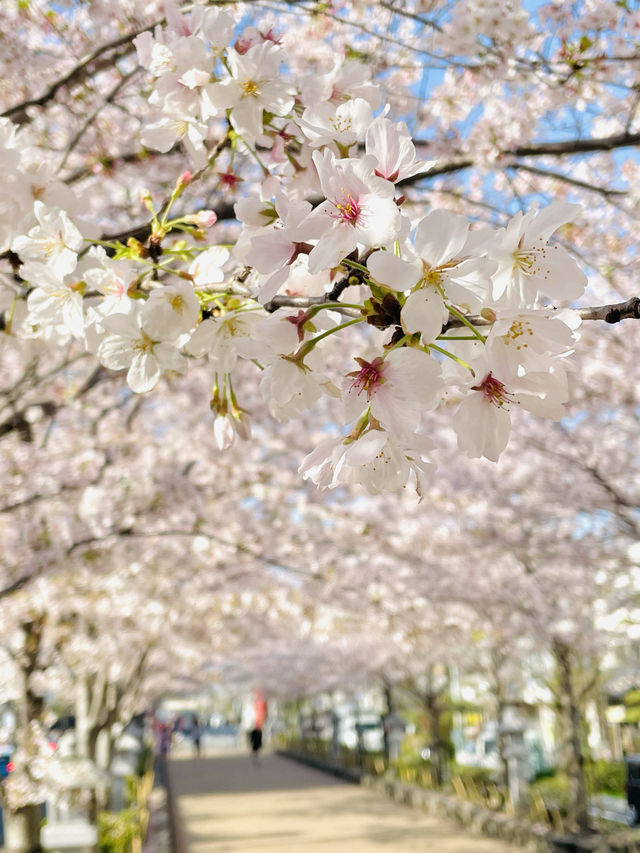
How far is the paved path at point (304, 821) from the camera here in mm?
11438

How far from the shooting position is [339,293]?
1.13 metres

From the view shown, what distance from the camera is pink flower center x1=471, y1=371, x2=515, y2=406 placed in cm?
106

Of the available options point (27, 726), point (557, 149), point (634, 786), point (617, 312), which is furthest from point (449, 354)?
point (634, 786)

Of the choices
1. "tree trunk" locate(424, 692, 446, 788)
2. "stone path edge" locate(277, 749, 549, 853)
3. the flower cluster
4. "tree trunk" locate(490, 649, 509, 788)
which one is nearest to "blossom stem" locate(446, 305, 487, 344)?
the flower cluster

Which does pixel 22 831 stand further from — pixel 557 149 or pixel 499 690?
pixel 499 690

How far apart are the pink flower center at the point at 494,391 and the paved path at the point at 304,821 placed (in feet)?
36.4

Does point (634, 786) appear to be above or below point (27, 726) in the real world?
below

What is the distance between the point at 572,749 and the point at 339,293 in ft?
35.7

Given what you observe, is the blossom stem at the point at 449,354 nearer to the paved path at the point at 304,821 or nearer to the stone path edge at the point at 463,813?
the stone path edge at the point at 463,813

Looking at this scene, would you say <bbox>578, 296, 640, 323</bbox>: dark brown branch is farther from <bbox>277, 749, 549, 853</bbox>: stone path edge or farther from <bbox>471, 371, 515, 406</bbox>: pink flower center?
<bbox>277, 749, 549, 853</bbox>: stone path edge

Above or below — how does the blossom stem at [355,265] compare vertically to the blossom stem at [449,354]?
above

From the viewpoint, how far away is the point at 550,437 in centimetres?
880

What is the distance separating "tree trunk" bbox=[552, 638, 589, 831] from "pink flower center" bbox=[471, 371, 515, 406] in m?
10.7

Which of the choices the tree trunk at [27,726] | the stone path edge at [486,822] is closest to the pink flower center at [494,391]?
the tree trunk at [27,726]
